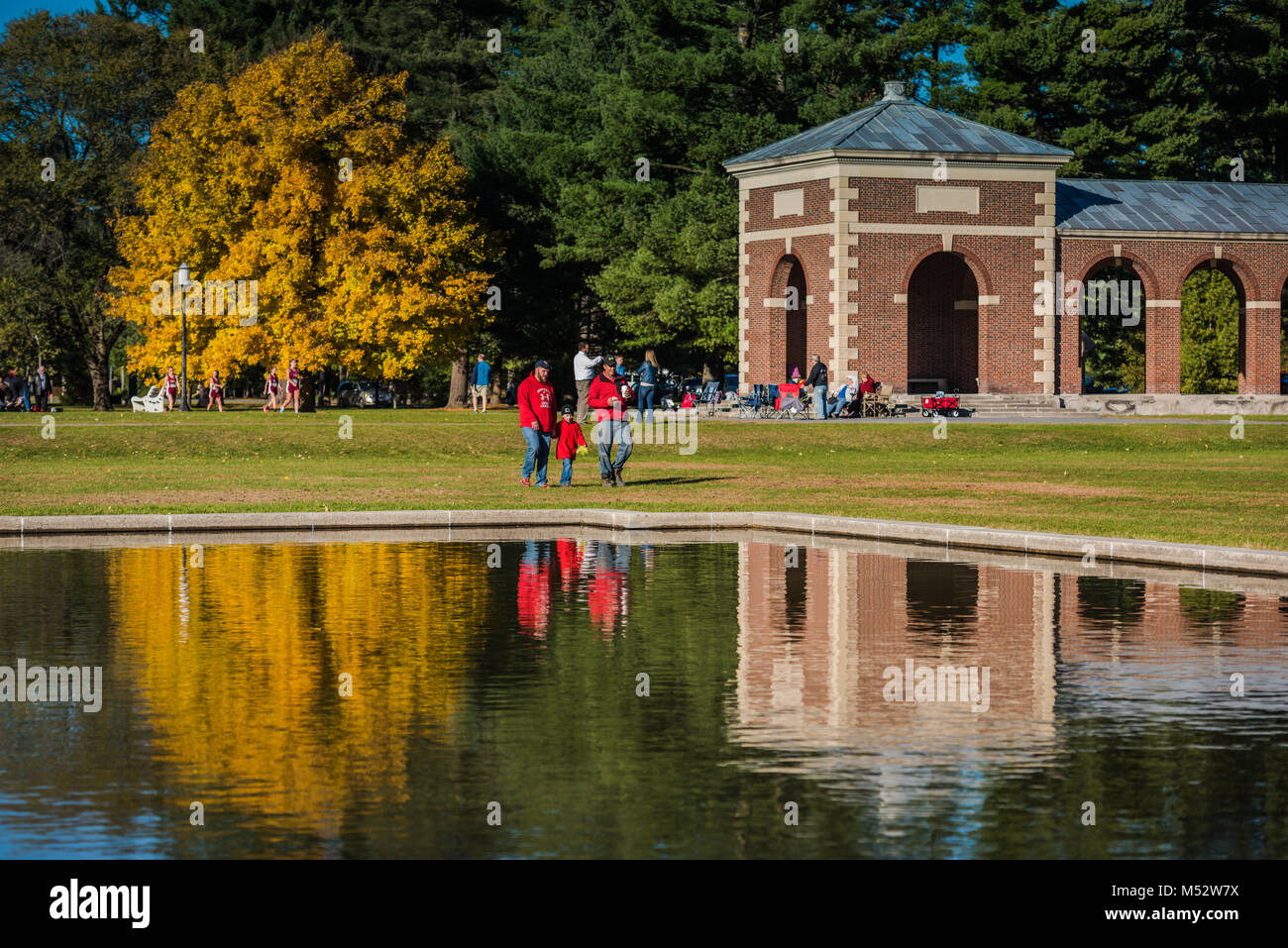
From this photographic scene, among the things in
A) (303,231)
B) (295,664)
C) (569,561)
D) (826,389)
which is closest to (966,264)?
(826,389)

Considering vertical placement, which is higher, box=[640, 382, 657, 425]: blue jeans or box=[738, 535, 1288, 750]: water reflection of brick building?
box=[640, 382, 657, 425]: blue jeans

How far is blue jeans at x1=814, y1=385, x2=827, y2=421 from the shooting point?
43531 mm

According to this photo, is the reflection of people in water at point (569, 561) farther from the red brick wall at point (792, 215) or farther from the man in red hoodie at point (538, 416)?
the red brick wall at point (792, 215)

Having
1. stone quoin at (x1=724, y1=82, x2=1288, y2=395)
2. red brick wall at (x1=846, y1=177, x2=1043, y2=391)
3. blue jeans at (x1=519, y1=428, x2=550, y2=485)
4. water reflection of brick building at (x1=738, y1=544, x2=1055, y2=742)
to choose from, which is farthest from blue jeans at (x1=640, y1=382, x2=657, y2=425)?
water reflection of brick building at (x1=738, y1=544, x2=1055, y2=742)

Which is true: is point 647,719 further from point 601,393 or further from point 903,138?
point 903,138

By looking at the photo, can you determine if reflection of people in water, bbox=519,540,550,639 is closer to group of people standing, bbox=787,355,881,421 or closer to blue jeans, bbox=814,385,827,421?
blue jeans, bbox=814,385,827,421

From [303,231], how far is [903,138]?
1991 centimetres

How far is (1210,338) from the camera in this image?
193 ft

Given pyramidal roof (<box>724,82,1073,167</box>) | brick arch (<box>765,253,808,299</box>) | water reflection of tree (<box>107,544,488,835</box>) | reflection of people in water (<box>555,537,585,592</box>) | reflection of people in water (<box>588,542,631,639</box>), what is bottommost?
reflection of people in water (<box>555,537,585,592</box>)

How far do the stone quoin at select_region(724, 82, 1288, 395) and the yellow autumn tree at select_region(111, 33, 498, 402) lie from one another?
1203 centimetres

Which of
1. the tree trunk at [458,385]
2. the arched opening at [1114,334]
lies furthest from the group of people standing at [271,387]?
the arched opening at [1114,334]

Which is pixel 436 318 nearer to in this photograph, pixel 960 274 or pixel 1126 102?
pixel 960 274

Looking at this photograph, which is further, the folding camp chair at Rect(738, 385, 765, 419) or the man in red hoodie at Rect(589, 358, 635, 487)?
the folding camp chair at Rect(738, 385, 765, 419)

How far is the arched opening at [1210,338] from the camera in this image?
58469 millimetres
